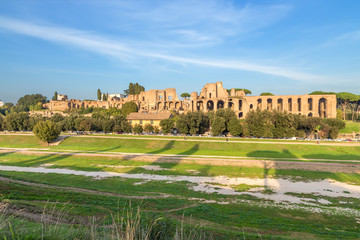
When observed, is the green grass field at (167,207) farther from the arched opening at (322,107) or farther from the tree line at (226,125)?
the arched opening at (322,107)

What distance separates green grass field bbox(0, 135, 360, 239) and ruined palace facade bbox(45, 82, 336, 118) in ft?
140

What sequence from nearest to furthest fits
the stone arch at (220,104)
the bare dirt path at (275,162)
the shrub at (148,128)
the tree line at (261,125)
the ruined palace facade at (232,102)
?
the bare dirt path at (275,162), the tree line at (261,125), the shrub at (148,128), the ruined palace facade at (232,102), the stone arch at (220,104)

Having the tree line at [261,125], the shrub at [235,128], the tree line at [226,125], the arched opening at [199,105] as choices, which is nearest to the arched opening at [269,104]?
the arched opening at [199,105]

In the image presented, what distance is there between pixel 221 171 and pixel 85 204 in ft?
40.9

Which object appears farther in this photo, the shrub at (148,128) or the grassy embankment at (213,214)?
Result: the shrub at (148,128)

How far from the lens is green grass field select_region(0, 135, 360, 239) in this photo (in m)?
5.43

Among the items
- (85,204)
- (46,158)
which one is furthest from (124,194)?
(46,158)

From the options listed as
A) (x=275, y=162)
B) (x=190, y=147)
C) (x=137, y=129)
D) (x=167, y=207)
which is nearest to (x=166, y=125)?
(x=137, y=129)

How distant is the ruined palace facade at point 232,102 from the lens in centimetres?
6091

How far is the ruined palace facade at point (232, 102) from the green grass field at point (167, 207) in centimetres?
4280

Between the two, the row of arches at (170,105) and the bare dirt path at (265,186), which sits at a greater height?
the row of arches at (170,105)

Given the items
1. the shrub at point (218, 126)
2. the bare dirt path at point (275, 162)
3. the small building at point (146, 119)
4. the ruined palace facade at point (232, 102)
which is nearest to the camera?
the bare dirt path at point (275, 162)

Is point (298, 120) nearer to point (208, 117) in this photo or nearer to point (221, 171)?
point (208, 117)

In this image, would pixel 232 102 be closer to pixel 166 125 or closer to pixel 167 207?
pixel 166 125
